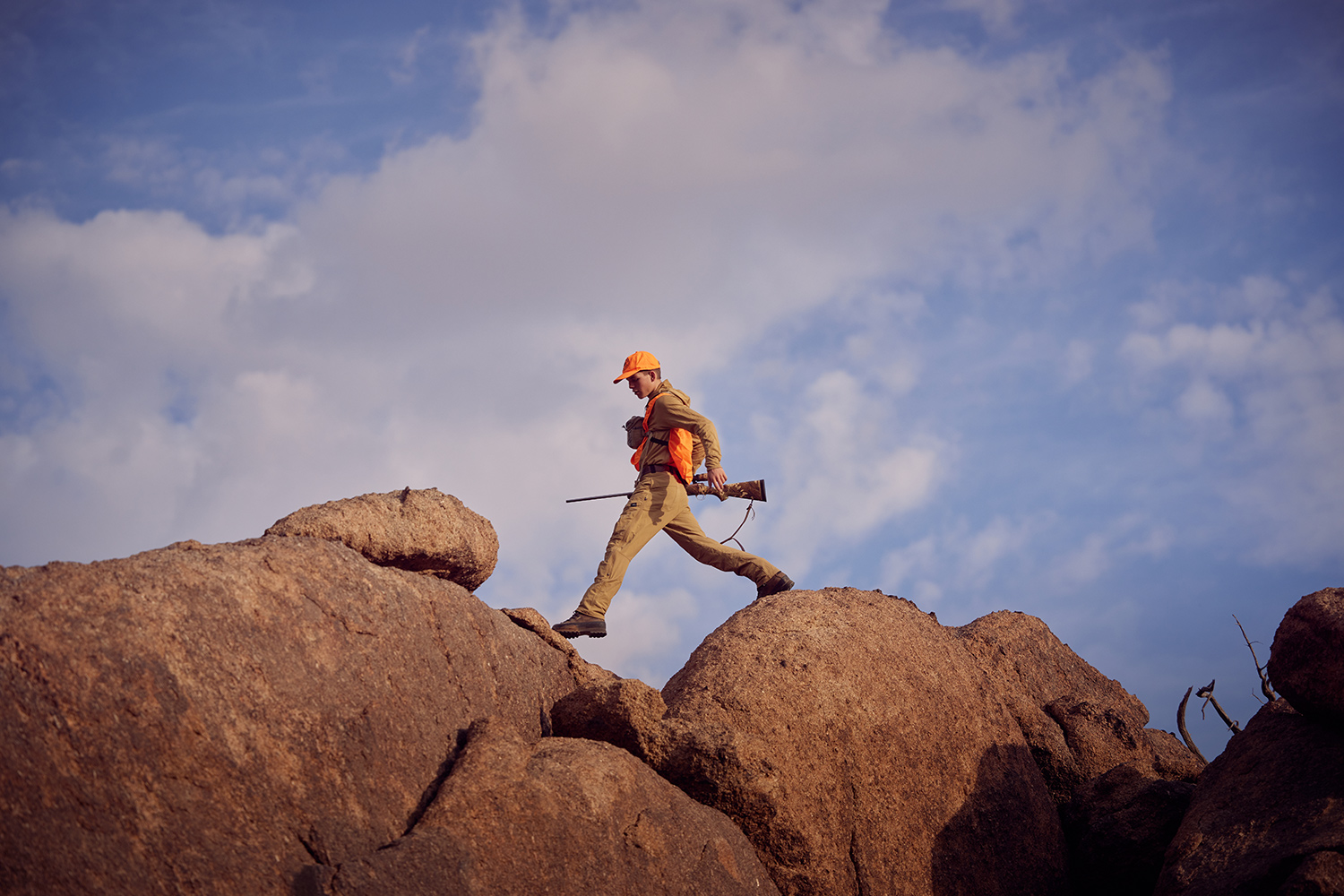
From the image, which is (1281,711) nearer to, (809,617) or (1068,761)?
(1068,761)

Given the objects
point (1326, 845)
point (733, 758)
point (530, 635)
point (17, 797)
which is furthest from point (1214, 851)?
point (17, 797)

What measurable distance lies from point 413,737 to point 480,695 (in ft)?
2.39

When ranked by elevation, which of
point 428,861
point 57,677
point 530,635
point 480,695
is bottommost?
point 428,861

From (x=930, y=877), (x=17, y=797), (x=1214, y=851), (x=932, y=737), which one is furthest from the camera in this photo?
(x=932, y=737)

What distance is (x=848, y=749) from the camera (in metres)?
6.84

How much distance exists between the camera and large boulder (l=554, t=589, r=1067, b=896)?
20.3 feet

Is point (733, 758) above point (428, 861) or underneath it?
above

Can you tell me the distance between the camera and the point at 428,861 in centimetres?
463

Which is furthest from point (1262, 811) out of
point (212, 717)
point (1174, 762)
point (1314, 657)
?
point (212, 717)

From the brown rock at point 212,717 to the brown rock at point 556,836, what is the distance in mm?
272

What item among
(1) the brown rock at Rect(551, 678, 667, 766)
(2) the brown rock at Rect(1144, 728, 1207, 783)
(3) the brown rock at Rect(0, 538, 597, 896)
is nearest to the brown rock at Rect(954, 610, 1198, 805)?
(2) the brown rock at Rect(1144, 728, 1207, 783)

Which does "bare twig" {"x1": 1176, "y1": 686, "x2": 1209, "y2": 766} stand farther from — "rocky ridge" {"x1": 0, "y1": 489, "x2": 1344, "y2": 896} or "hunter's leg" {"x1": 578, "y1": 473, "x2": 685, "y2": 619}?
"hunter's leg" {"x1": 578, "y1": 473, "x2": 685, "y2": 619}

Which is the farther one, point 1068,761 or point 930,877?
point 1068,761

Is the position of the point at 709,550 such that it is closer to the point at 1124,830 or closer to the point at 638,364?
the point at 638,364
